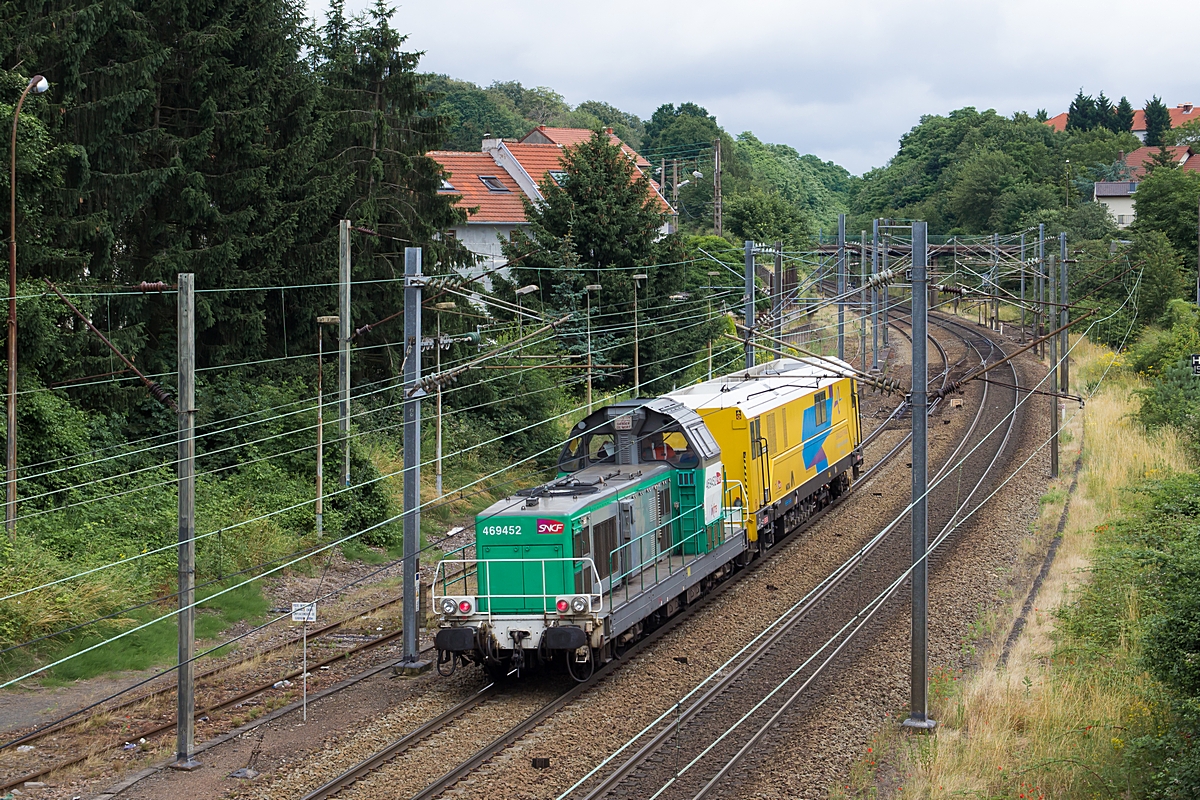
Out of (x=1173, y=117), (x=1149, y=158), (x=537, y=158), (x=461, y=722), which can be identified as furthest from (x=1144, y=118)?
(x=461, y=722)

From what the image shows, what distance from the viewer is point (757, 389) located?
2450 cm

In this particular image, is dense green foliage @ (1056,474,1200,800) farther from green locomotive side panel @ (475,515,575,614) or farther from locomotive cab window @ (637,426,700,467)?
green locomotive side panel @ (475,515,575,614)

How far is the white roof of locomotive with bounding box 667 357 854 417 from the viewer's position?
22297 mm

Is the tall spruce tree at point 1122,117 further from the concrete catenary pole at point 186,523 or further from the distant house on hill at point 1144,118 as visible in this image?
the concrete catenary pole at point 186,523

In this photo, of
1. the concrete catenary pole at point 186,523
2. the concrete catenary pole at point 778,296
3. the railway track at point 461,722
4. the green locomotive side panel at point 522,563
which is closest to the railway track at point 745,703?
the railway track at point 461,722

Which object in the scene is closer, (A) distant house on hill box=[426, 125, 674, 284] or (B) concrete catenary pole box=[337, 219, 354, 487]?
(B) concrete catenary pole box=[337, 219, 354, 487]

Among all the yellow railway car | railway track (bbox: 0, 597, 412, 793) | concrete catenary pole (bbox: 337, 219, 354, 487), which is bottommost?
railway track (bbox: 0, 597, 412, 793)

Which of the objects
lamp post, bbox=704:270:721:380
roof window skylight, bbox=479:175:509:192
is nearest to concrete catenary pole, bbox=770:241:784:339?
lamp post, bbox=704:270:721:380

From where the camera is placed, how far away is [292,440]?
26359 millimetres

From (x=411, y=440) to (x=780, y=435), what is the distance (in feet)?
29.0

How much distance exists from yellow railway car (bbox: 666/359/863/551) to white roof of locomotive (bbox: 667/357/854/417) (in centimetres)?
2

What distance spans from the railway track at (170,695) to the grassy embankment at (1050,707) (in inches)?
341

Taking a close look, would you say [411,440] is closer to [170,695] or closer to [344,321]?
[170,695]

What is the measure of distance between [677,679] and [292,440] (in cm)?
1306
